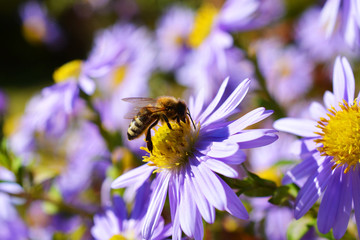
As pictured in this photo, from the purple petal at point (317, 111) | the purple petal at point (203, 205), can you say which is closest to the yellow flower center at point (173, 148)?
the purple petal at point (203, 205)

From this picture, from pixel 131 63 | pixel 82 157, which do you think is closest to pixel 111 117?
pixel 82 157

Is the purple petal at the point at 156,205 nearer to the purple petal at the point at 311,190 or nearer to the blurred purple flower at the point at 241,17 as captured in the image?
the purple petal at the point at 311,190

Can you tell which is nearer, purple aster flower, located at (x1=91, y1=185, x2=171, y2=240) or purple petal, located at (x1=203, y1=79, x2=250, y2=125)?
purple petal, located at (x1=203, y1=79, x2=250, y2=125)

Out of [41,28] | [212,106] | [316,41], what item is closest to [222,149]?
[212,106]

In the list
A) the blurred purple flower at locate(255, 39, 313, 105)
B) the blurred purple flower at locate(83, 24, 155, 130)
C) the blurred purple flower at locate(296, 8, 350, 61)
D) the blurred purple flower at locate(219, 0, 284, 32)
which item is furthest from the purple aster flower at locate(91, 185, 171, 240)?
the blurred purple flower at locate(296, 8, 350, 61)

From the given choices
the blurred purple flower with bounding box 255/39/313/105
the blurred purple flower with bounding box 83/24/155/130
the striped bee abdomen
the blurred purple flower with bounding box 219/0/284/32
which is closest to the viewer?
the striped bee abdomen

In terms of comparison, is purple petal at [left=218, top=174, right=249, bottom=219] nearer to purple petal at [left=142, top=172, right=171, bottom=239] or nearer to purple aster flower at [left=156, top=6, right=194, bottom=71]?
purple petal at [left=142, top=172, right=171, bottom=239]

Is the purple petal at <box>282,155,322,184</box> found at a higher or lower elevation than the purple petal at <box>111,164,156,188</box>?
lower
